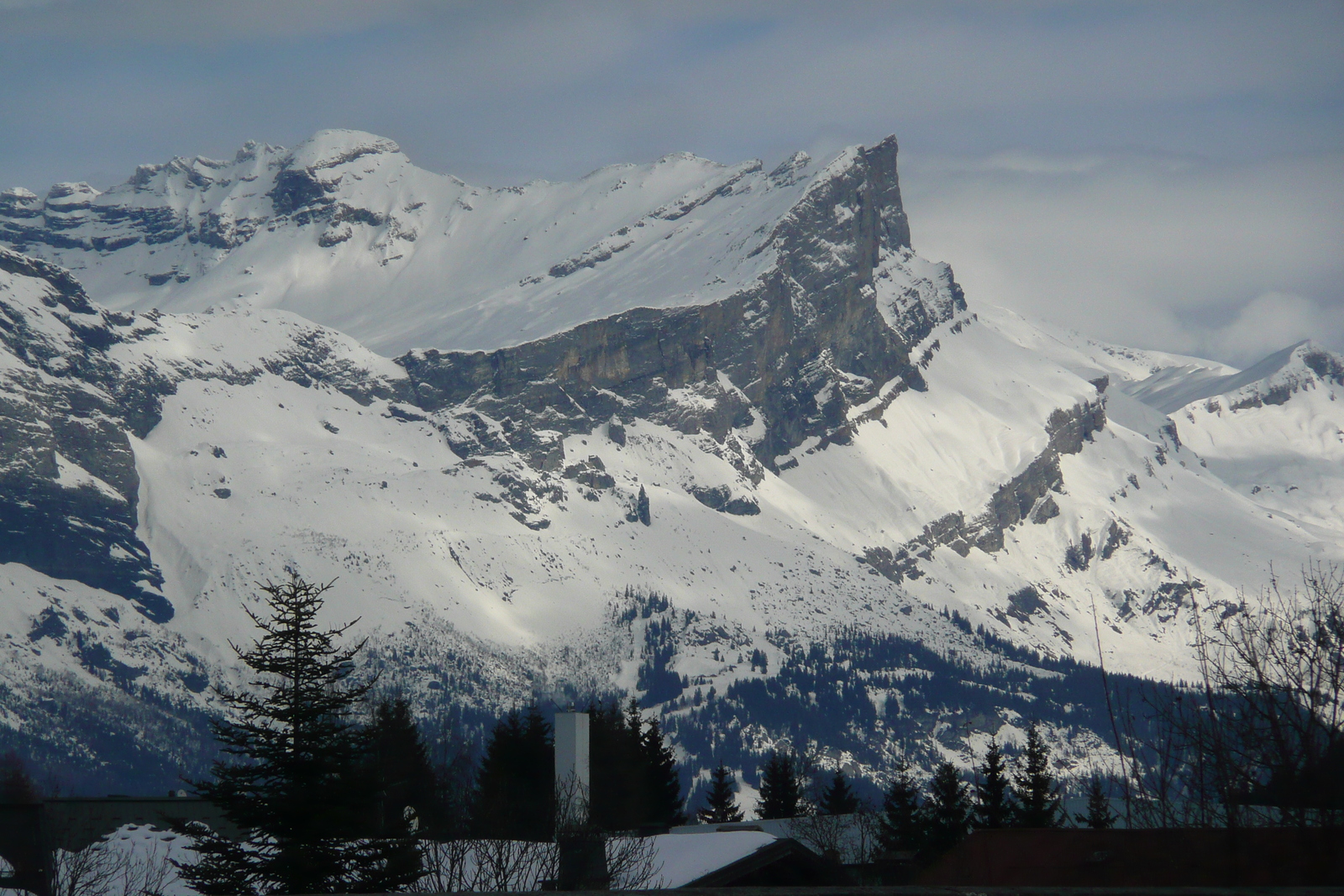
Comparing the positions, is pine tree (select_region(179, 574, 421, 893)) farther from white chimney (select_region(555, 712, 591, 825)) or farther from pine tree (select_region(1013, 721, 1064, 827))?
pine tree (select_region(1013, 721, 1064, 827))

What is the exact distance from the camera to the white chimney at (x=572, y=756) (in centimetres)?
5909

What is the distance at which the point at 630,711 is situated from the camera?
116 metres

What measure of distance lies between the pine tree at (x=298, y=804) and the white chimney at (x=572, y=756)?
20.5 m

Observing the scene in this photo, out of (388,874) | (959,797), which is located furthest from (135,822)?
(959,797)

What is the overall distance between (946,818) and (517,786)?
21.9 metres

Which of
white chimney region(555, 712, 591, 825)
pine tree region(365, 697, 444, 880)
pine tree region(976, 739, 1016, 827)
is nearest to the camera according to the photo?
pine tree region(365, 697, 444, 880)

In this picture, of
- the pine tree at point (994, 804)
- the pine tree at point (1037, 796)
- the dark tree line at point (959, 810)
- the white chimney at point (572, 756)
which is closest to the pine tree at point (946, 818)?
the dark tree line at point (959, 810)

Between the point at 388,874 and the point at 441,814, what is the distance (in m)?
29.0

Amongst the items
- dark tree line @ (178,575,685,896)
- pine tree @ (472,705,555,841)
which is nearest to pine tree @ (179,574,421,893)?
dark tree line @ (178,575,685,896)

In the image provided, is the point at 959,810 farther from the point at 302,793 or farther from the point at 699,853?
the point at 302,793

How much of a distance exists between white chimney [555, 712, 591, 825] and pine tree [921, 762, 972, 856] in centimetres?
2440

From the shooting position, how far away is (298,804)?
3619cm

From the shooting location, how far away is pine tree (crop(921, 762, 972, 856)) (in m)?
80.4

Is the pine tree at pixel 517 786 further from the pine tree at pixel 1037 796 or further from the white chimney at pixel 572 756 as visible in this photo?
the pine tree at pixel 1037 796
